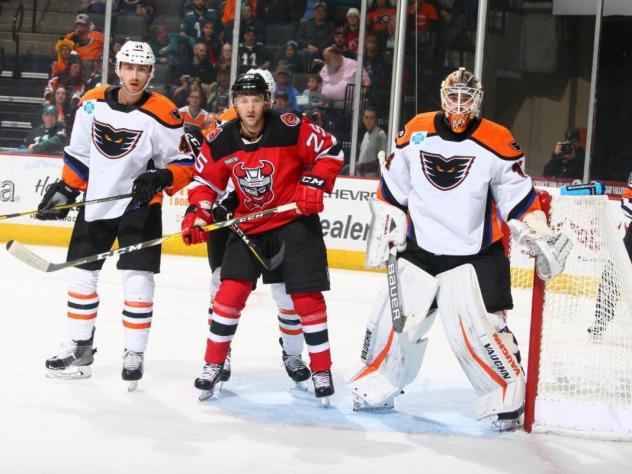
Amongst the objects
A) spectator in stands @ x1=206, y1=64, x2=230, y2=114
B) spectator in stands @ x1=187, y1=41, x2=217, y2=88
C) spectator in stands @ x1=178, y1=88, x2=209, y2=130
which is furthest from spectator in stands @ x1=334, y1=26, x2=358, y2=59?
spectator in stands @ x1=178, y1=88, x2=209, y2=130

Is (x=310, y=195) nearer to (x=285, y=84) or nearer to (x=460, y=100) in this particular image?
(x=460, y=100)

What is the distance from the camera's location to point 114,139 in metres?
3.72

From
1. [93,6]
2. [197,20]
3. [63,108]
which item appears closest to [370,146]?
[197,20]

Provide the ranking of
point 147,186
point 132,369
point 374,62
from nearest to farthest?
point 147,186, point 132,369, point 374,62

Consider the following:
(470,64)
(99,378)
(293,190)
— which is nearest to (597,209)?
(293,190)

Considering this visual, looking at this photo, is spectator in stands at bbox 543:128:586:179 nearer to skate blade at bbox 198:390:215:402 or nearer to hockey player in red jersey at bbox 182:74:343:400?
hockey player in red jersey at bbox 182:74:343:400

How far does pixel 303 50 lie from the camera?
857 centimetres

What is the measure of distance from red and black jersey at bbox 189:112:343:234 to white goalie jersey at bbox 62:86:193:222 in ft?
0.64

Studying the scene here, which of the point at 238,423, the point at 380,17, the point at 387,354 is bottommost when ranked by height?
the point at 238,423

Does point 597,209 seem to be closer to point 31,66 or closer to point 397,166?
point 397,166

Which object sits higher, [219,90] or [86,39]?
[86,39]

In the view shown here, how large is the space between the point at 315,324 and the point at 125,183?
0.83 meters

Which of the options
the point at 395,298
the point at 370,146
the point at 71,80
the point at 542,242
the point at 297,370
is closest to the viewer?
the point at 542,242

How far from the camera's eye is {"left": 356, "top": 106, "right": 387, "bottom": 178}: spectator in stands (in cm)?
798
